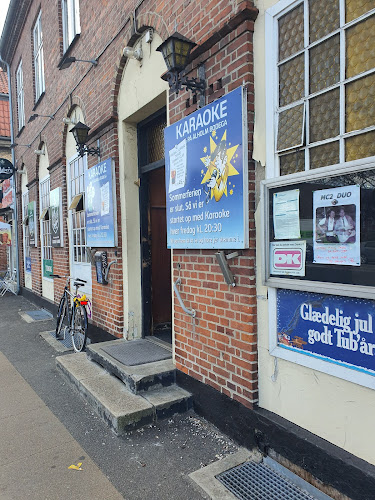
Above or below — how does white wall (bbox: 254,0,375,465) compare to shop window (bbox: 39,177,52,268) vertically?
below

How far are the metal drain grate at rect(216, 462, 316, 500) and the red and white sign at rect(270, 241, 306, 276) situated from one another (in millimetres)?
1456

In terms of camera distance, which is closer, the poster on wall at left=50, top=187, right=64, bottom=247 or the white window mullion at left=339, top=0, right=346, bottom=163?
the white window mullion at left=339, top=0, right=346, bottom=163

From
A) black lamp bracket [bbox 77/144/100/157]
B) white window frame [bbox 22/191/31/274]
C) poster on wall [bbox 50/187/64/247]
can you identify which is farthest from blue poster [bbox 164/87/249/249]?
white window frame [bbox 22/191/31/274]

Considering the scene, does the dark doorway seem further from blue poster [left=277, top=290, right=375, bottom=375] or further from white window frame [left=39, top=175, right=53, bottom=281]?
white window frame [left=39, top=175, right=53, bottom=281]

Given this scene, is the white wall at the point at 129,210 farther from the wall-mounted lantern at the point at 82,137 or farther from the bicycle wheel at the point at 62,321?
the bicycle wheel at the point at 62,321

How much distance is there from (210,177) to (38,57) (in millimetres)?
9002

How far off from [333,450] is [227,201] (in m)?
1.90

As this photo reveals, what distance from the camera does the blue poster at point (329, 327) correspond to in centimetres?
220

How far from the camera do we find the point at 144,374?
3896 millimetres

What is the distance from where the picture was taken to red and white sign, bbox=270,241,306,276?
8.47ft

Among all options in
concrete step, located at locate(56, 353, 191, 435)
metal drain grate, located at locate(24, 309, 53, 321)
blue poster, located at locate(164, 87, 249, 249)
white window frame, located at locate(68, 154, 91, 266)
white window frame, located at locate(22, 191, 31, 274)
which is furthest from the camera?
white window frame, located at locate(22, 191, 31, 274)

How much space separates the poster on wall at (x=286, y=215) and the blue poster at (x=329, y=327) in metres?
0.41

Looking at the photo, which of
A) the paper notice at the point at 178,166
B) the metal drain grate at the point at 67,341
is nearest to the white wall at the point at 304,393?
the paper notice at the point at 178,166

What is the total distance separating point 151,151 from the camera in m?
5.24
